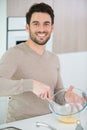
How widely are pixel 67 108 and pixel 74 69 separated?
154 centimetres

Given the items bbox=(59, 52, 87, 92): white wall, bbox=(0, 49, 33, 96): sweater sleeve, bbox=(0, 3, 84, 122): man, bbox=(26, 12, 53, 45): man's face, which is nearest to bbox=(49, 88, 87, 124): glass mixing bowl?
bbox=(0, 3, 84, 122): man

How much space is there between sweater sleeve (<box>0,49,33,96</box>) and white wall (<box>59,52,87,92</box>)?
1.41 metres

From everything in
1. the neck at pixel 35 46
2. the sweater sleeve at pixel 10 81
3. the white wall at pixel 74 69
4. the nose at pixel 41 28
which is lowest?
the white wall at pixel 74 69

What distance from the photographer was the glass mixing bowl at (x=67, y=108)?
1441 millimetres

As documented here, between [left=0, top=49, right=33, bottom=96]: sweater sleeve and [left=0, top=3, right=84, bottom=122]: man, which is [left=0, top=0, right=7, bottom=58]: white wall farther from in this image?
[left=0, top=49, right=33, bottom=96]: sweater sleeve

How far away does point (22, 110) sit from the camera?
1575 millimetres

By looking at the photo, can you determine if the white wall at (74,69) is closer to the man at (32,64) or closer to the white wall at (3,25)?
the white wall at (3,25)

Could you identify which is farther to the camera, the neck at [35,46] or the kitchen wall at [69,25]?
the kitchen wall at [69,25]

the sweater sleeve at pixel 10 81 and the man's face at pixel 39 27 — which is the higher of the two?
the man's face at pixel 39 27

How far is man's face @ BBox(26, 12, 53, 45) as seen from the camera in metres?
1.58

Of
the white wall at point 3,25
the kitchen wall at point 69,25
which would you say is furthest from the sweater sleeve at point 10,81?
the kitchen wall at point 69,25

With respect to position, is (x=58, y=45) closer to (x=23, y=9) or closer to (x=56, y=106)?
(x=23, y=9)

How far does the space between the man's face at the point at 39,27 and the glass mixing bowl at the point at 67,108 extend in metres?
0.34

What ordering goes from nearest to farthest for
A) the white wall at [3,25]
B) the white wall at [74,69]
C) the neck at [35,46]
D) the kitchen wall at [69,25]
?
the neck at [35,46] → the white wall at [3,25] → the kitchen wall at [69,25] → the white wall at [74,69]
